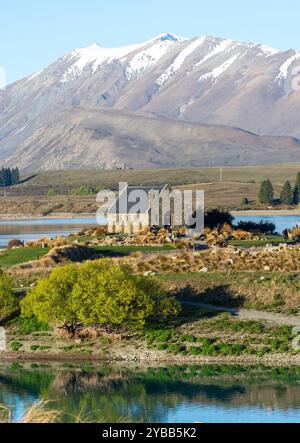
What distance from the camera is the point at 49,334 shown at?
47.9m

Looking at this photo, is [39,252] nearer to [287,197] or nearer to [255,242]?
[255,242]

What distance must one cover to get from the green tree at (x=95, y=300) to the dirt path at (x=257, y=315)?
220cm

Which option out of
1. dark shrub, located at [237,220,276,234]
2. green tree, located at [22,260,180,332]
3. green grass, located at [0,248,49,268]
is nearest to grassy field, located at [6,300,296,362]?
green tree, located at [22,260,180,332]

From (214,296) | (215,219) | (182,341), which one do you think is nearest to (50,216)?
(215,219)

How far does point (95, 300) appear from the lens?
152 ft

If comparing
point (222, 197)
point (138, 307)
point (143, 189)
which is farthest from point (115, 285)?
point (222, 197)

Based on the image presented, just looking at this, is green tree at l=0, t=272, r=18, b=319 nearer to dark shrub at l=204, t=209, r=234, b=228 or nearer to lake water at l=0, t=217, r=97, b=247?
dark shrub at l=204, t=209, r=234, b=228

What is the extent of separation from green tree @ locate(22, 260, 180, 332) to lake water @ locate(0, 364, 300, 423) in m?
3.28

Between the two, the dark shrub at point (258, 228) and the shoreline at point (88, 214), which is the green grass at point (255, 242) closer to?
the dark shrub at point (258, 228)

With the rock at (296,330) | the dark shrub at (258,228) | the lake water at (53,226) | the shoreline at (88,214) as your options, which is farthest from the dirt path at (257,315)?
the shoreline at (88,214)

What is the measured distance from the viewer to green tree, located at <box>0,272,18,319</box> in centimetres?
4962

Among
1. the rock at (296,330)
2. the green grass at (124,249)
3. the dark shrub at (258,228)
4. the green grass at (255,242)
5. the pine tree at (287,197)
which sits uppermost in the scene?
the pine tree at (287,197)

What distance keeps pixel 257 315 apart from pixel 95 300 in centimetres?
745

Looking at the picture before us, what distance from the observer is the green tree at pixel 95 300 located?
46219 mm
